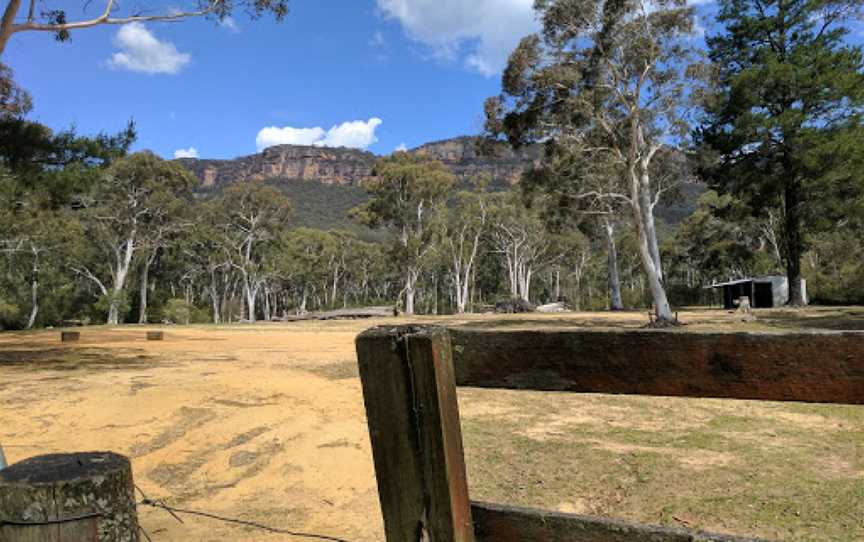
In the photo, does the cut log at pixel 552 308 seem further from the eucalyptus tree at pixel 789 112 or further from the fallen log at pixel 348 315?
the eucalyptus tree at pixel 789 112

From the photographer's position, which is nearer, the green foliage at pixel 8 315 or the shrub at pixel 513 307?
the green foliage at pixel 8 315

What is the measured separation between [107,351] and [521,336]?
47.9ft

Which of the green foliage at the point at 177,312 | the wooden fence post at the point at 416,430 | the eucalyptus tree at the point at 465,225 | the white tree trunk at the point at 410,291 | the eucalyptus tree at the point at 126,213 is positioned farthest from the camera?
the eucalyptus tree at the point at 465,225

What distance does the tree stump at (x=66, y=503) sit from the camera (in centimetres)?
159

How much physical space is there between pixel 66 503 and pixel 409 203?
4576 cm

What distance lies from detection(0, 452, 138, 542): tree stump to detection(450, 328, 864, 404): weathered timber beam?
1.03 m

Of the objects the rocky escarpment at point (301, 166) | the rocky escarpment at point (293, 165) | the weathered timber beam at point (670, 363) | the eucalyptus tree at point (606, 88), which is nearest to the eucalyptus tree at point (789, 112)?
the eucalyptus tree at point (606, 88)

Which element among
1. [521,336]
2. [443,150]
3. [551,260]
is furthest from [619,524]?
[443,150]

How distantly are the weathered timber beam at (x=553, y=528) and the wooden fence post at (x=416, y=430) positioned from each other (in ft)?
0.40

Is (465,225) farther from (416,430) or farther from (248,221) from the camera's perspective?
(416,430)

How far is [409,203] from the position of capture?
154ft

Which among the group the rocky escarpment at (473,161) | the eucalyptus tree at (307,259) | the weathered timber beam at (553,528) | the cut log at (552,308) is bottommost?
the cut log at (552,308)

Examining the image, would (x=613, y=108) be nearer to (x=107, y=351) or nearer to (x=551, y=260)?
(x=107, y=351)

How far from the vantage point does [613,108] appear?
22.1 metres
